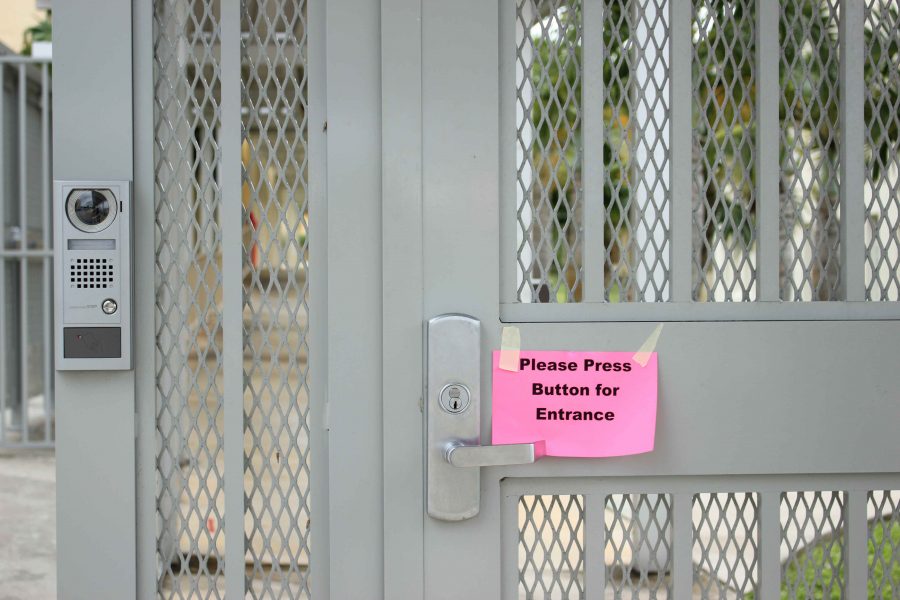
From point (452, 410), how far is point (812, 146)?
2.54 feet

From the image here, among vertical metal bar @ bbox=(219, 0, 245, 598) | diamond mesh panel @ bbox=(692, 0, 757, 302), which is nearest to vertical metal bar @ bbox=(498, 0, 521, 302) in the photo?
diamond mesh panel @ bbox=(692, 0, 757, 302)

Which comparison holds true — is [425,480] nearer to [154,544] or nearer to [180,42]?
[154,544]

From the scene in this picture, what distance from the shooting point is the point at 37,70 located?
5.16 m

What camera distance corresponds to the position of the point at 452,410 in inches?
47.7

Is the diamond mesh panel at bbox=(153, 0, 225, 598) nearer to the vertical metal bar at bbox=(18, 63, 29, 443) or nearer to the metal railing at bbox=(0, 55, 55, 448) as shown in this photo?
the metal railing at bbox=(0, 55, 55, 448)

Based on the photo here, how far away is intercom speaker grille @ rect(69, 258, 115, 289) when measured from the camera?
1205 millimetres

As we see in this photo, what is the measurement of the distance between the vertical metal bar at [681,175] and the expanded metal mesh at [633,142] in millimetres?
23

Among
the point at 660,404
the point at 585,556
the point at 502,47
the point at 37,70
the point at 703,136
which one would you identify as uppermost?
the point at 37,70

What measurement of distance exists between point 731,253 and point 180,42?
1.01 m

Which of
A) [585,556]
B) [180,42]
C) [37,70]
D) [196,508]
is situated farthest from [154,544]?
[37,70]

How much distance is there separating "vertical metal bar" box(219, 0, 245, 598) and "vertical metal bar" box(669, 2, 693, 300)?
2.38 ft

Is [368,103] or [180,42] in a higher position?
[180,42]

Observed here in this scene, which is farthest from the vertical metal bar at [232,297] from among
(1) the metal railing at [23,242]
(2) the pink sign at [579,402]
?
(1) the metal railing at [23,242]

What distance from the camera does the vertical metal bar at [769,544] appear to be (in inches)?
50.0
